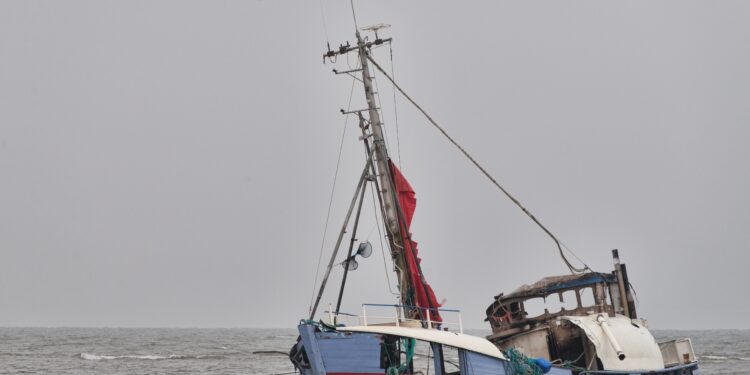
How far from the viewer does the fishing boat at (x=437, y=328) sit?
19.3 metres

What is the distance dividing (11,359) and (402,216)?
54.9 metres

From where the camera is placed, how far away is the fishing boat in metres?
19.3

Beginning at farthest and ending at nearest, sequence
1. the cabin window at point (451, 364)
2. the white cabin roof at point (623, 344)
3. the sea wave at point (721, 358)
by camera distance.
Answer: the sea wave at point (721, 358) → the white cabin roof at point (623, 344) → the cabin window at point (451, 364)

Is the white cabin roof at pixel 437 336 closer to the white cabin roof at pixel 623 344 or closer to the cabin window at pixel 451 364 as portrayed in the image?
the cabin window at pixel 451 364

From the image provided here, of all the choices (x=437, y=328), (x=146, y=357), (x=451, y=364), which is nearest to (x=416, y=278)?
(x=437, y=328)

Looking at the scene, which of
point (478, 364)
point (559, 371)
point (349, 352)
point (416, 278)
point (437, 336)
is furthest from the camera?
point (416, 278)

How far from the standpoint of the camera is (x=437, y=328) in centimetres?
2234

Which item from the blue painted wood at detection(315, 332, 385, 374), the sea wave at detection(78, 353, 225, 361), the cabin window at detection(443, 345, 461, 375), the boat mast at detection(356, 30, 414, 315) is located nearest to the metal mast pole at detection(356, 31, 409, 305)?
the boat mast at detection(356, 30, 414, 315)

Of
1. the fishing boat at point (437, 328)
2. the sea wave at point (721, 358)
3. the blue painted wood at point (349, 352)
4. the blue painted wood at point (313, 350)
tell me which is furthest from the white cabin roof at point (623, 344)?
the sea wave at point (721, 358)

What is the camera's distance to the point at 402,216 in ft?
77.3

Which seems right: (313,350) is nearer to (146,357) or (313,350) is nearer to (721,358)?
(146,357)

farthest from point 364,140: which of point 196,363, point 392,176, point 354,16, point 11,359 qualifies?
point 11,359

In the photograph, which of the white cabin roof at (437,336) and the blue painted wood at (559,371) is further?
the blue painted wood at (559,371)

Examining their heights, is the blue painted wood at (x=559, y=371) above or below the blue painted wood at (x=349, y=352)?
below
